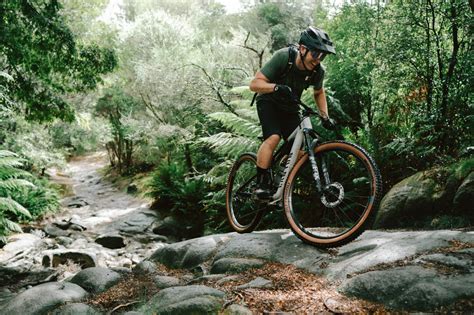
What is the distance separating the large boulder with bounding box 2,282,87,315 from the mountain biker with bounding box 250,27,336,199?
7.23 ft

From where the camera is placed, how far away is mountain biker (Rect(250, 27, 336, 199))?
3.76 meters

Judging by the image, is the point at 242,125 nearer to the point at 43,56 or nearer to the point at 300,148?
the point at 300,148

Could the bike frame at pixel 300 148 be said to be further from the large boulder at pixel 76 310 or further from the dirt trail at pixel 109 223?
the dirt trail at pixel 109 223

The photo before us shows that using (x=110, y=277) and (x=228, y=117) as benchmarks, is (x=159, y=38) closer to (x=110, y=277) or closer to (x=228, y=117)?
(x=228, y=117)

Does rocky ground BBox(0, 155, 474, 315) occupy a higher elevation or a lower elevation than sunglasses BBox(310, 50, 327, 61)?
lower

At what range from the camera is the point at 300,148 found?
160 inches

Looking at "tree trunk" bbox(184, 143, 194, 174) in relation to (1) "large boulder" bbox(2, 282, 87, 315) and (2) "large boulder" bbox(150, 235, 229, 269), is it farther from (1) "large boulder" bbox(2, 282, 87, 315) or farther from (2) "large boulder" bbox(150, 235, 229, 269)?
(1) "large boulder" bbox(2, 282, 87, 315)

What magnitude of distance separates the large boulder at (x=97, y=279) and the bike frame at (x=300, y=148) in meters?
1.95

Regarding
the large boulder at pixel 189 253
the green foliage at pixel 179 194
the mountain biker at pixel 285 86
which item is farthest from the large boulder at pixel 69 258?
the mountain biker at pixel 285 86

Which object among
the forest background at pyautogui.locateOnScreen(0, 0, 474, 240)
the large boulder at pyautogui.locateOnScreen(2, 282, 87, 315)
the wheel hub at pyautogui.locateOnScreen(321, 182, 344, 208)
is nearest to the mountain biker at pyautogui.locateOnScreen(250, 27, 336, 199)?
the wheel hub at pyautogui.locateOnScreen(321, 182, 344, 208)

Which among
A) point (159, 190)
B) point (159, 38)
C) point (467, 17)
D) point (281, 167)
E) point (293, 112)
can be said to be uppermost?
point (159, 38)

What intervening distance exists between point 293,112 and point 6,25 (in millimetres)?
5476

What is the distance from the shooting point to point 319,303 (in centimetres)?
265

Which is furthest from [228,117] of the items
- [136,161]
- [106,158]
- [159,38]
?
[106,158]
